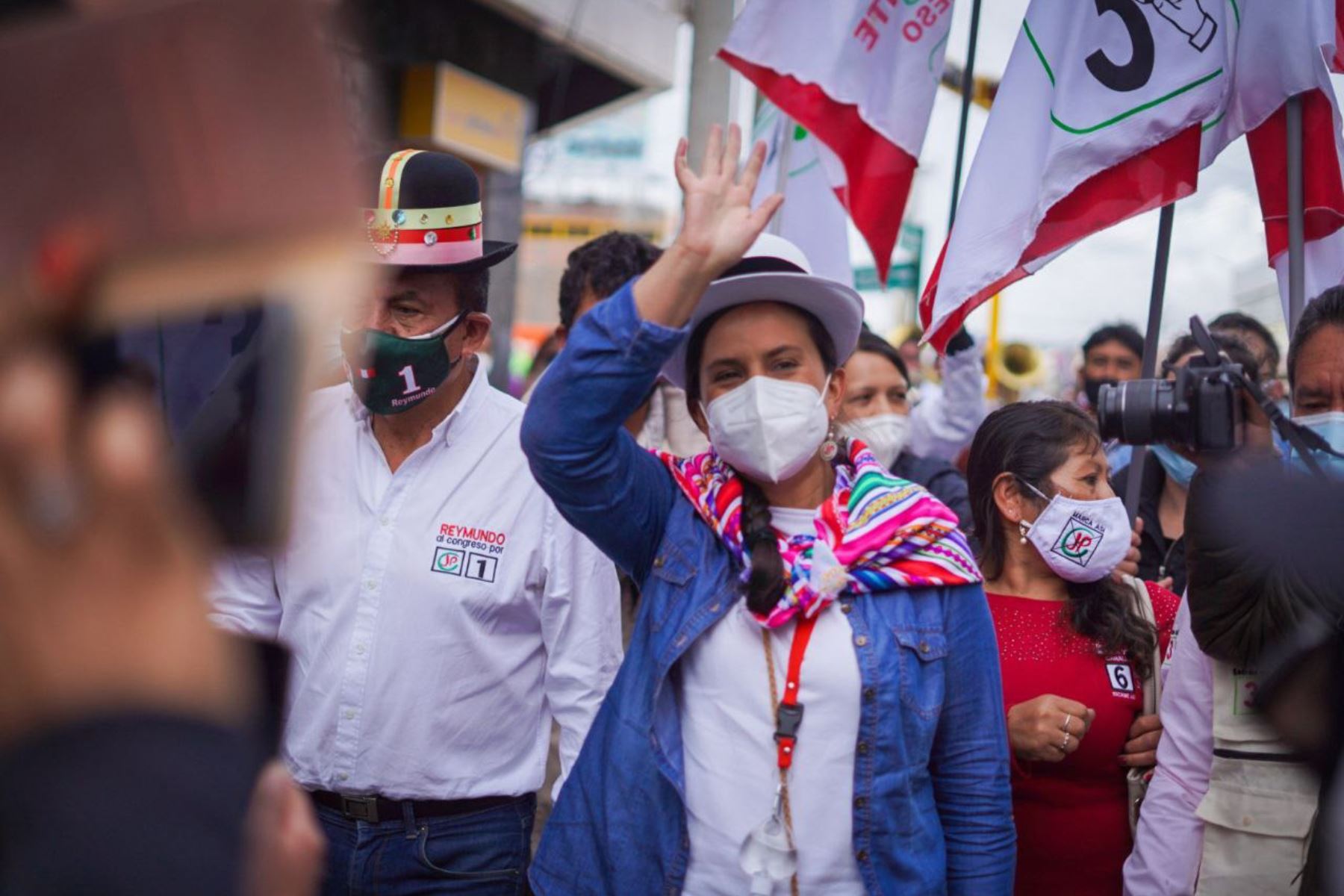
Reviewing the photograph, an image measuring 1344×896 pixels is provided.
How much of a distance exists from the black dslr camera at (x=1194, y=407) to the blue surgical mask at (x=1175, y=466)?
2.11m

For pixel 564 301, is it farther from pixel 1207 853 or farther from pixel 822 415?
pixel 1207 853

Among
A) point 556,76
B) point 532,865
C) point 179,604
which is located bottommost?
point 532,865

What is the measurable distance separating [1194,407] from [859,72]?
2.56 m

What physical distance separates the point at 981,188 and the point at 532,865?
93.4 inches

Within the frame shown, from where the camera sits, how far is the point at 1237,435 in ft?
7.47

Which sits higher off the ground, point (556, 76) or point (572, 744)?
point (556, 76)

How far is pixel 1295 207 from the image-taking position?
367 cm

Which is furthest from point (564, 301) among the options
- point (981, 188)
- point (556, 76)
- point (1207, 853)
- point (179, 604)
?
point (556, 76)

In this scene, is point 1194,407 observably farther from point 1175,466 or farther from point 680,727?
point 1175,466

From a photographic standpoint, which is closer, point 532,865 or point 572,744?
point 532,865

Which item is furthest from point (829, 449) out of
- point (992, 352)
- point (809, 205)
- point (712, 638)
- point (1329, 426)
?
point (992, 352)

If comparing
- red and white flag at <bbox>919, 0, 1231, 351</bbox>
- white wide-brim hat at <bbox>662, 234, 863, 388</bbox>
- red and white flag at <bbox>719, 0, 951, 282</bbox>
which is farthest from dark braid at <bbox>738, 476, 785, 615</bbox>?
red and white flag at <bbox>719, 0, 951, 282</bbox>

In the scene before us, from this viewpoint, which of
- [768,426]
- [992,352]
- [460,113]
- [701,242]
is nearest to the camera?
[701,242]

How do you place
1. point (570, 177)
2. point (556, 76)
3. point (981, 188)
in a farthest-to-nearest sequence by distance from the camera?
1. point (570, 177)
2. point (556, 76)
3. point (981, 188)
